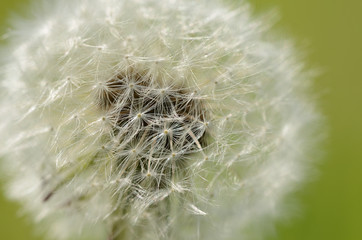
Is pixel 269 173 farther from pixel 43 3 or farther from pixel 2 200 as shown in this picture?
pixel 2 200

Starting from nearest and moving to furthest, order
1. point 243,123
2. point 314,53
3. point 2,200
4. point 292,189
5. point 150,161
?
point 150,161
point 243,123
point 292,189
point 2,200
point 314,53

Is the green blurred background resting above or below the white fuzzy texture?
above

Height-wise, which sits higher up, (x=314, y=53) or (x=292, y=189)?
(x=314, y=53)

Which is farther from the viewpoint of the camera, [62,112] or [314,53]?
[314,53]

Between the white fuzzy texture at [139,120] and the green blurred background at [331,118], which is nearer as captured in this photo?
the white fuzzy texture at [139,120]

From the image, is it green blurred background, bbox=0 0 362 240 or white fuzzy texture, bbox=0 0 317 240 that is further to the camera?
green blurred background, bbox=0 0 362 240

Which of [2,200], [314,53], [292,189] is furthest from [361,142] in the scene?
[2,200]
